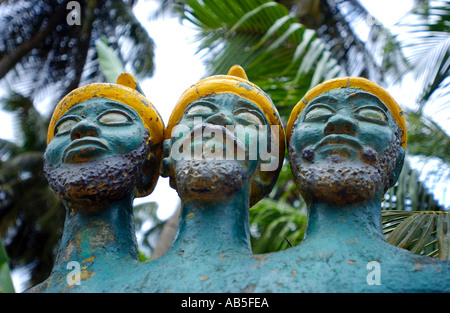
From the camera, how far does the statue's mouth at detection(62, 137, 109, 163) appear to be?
9.05 ft

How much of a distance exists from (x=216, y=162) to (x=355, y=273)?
2.71 feet

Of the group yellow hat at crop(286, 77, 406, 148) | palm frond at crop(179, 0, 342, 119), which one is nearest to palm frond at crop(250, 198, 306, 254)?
palm frond at crop(179, 0, 342, 119)

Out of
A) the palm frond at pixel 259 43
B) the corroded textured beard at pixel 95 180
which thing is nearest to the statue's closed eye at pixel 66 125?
the corroded textured beard at pixel 95 180

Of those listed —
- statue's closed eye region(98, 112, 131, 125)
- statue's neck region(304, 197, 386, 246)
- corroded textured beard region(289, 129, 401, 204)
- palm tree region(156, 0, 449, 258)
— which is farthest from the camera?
palm tree region(156, 0, 449, 258)

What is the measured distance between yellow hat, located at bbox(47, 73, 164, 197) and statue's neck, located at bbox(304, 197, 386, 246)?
0.93 metres

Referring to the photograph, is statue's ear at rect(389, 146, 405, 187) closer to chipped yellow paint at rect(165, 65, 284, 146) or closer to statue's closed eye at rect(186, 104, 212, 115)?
chipped yellow paint at rect(165, 65, 284, 146)

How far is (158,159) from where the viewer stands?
3.14 metres

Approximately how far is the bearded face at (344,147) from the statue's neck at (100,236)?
2.87 feet

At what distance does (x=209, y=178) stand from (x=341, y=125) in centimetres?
68

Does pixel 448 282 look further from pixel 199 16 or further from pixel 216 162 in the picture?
pixel 199 16

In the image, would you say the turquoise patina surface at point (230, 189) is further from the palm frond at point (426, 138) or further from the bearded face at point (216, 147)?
the palm frond at point (426, 138)

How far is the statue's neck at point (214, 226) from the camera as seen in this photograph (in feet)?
8.48

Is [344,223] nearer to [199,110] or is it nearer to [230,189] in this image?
[230,189]

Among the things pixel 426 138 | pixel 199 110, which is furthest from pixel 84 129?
pixel 426 138
